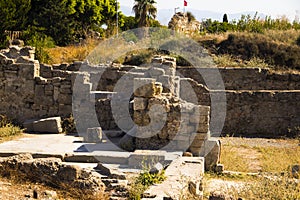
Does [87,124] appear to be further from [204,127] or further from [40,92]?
[204,127]

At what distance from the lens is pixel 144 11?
107ft

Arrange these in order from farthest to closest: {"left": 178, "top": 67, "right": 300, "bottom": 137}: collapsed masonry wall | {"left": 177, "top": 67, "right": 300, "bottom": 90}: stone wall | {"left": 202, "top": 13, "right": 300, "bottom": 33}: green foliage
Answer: {"left": 202, "top": 13, "right": 300, "bottom": 33}: green foliage → {"left": 177, "top": 67, "right": 300, "bottom": 90}: stone wall → {"left": 178, "top": 67, "right": 300, "bottom": 137}: collapsed masonry wall

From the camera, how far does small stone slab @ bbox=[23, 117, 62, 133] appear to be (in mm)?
12289

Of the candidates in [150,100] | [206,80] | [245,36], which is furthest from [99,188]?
[245,36]

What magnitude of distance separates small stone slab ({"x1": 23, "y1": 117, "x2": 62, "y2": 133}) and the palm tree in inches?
819

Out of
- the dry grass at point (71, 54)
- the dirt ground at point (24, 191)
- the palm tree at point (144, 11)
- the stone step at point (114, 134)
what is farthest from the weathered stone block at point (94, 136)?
the palm tree at point (144, 11)

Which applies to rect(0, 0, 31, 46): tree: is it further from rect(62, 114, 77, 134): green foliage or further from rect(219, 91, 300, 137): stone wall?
rect(219, 91, 300, 137): stone wall

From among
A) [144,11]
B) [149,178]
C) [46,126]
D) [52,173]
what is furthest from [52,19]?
[149,178]

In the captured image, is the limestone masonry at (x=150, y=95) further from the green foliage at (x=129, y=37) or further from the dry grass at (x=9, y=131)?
the green foliage at (x=129, y=37)

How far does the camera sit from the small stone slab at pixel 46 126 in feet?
40.3

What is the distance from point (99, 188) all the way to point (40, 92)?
22.8 ft

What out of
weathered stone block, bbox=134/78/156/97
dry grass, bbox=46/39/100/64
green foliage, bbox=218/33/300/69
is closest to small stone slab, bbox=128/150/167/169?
weathered stone block, bbox=134/78/156/97

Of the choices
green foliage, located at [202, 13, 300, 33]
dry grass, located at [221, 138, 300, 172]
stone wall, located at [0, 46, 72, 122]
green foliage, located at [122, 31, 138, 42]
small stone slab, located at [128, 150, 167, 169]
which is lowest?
dry grass, located at [221, 138, 300, 172]

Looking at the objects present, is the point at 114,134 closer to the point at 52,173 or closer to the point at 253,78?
the point at 52,173
